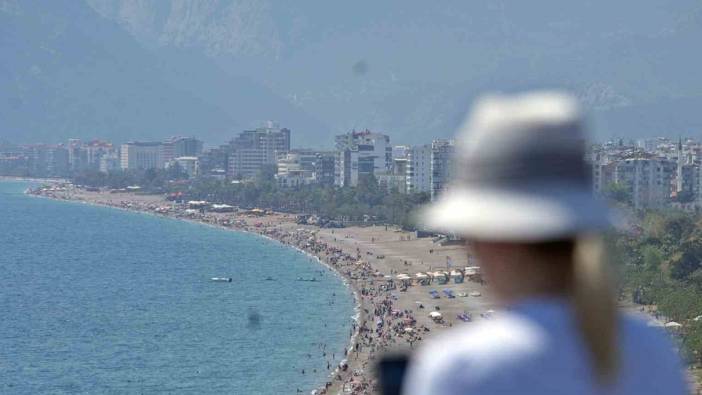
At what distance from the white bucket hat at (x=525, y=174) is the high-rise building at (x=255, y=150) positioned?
Answer: 324 ft

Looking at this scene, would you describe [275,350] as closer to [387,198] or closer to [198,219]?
[387,198]

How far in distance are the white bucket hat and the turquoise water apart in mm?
21702

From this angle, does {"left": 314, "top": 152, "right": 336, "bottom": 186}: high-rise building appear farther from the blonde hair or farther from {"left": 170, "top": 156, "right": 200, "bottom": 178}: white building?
the blonde hair

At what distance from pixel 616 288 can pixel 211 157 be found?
108081mm

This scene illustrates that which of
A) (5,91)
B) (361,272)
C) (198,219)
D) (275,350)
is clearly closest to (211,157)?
(198,219)

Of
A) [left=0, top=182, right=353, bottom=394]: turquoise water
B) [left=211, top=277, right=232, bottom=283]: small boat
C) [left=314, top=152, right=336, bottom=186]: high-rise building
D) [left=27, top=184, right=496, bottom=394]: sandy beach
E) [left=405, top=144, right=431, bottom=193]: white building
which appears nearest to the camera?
[left=0, top=182, right=353, bottom=394]: turquoise water

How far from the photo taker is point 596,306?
1269 millimetres

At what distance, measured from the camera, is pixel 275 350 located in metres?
28.1

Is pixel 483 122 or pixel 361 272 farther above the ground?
pixel 483 122

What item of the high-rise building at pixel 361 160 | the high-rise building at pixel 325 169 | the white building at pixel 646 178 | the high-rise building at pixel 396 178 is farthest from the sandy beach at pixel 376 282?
the high-rise building at pixel 325 169

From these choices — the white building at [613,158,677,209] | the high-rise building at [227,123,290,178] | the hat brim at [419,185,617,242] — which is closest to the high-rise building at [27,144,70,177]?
the high-rise building at [227,123,290,178]

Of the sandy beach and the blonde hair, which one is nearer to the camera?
the blonde hair

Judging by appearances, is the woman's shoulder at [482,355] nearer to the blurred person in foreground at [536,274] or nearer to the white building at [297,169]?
the blurred person in foreground at [536,274]

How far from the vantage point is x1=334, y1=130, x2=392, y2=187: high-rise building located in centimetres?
8156
